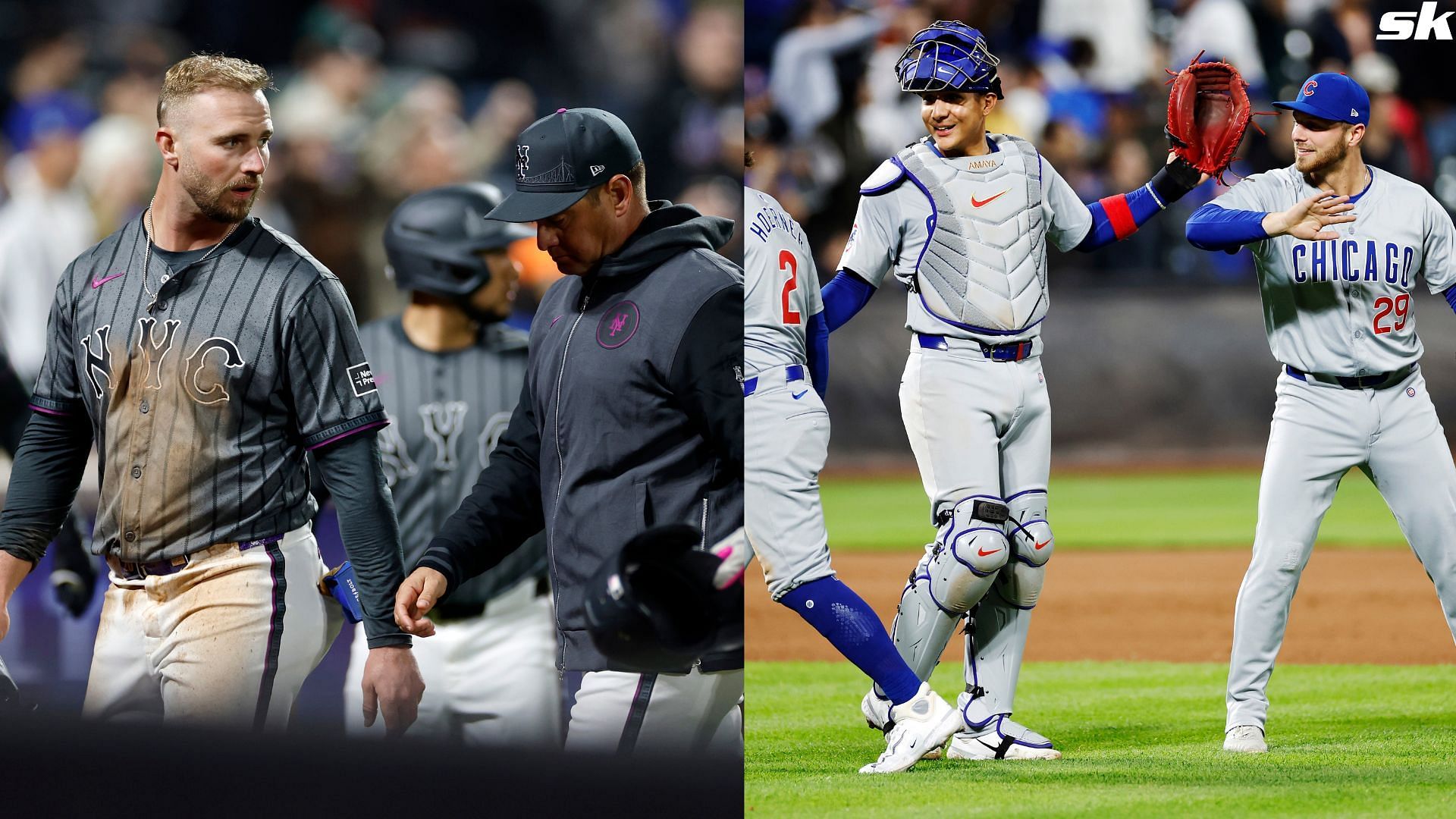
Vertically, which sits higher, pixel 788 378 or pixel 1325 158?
pixel 1325 158

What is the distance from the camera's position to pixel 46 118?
371cm

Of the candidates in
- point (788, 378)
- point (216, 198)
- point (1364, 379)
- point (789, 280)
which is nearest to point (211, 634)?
point (216, 198)

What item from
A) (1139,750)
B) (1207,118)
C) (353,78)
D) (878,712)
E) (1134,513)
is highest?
(353,78)

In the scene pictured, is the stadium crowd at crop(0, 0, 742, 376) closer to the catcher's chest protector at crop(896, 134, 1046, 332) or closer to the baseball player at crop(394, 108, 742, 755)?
the baseball player at crop(394, 108, 742, 755)

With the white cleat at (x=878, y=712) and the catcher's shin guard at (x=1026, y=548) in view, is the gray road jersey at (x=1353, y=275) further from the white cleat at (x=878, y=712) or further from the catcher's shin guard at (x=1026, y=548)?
the white cleat at (x=878, y=712)

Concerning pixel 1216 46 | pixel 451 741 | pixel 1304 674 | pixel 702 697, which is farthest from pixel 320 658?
pixel 1216 46

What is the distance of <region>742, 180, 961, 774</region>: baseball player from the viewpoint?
11.7 feet

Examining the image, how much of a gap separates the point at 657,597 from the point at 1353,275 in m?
2.09

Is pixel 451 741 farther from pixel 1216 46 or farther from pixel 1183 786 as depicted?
pixel 1216 46

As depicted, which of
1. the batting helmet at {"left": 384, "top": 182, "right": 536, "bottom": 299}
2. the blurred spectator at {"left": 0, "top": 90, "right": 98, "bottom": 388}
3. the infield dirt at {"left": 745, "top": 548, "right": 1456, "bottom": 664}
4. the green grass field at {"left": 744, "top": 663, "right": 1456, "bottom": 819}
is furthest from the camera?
the infield dirt at {"left": 745, "top": 548, "right": 1456, "bottom": 664}

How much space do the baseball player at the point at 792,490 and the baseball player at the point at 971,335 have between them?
0.28 metres

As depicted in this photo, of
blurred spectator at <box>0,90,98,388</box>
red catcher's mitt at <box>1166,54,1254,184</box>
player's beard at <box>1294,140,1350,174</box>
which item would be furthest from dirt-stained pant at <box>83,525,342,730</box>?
player's beard at <box>1294,140,1350,174</box>

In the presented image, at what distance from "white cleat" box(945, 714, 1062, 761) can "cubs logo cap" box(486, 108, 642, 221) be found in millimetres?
1747

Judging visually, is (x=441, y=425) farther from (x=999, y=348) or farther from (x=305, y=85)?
(x=999, y=348)
